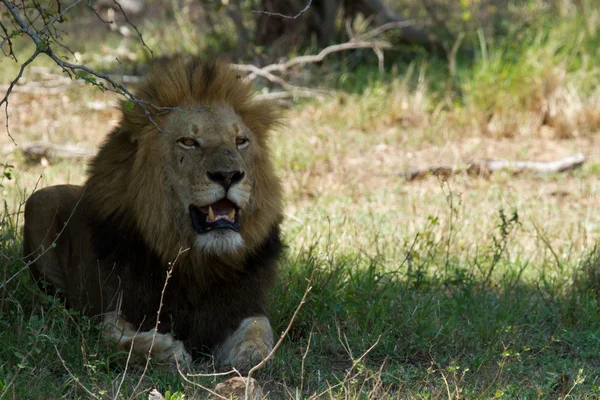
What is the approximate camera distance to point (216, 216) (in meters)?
3.47

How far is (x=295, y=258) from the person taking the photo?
4.97m

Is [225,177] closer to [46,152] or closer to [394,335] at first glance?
[394,335]

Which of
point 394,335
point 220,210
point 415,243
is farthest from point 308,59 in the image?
point 220,210

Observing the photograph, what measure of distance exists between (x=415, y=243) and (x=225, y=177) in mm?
Result: 1789

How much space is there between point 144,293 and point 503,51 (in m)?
6.65

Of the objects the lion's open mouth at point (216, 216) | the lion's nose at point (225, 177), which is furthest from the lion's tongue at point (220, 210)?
the lion's nose at point (225, 177)

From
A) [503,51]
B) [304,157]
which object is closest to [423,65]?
[503,51]

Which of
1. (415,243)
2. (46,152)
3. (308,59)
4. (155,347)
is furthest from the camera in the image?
(308,59)

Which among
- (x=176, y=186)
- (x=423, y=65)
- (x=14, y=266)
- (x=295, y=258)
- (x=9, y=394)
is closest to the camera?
(x=9, y=394)

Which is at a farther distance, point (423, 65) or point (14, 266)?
point (423, 65)

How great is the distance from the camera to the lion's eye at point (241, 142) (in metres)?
3.66

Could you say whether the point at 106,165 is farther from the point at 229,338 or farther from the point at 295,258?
the point at 295,258

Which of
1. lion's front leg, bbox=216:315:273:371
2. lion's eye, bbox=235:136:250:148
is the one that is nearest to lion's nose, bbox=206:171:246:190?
lion's eye, bbox=235:136:250:148

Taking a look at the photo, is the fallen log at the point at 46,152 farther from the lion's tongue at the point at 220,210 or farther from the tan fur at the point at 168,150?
the lion's tongue at the point at 220,210
